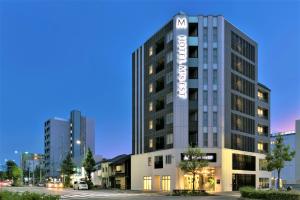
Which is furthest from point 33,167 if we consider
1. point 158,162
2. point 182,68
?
point 182,68

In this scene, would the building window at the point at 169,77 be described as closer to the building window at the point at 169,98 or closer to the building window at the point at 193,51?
the building window at the point at 169,98

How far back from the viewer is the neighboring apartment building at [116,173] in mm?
95250

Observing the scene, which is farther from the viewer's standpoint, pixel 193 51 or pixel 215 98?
pixel 193 51

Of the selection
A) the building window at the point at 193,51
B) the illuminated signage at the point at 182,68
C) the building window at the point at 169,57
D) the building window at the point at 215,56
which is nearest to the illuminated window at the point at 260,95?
the building window at the point at 215,56

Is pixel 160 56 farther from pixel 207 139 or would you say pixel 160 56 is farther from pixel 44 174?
pixel 44 174

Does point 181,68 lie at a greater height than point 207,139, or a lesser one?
greater

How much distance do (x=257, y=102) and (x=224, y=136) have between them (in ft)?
61.3

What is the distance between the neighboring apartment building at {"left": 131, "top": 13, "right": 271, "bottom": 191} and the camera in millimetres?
71875

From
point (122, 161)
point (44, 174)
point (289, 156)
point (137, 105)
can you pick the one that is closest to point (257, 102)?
point (137, 105)

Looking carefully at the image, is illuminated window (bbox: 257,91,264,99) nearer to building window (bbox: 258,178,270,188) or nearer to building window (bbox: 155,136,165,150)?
building window (bbox: 258,178,270,188)

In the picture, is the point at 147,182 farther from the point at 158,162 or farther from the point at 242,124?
the point at 242,124

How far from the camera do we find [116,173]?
101750mm

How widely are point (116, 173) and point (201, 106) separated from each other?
37356mm

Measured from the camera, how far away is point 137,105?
9056cm
